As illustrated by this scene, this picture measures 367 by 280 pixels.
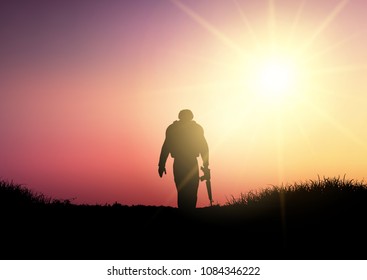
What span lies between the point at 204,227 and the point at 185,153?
107 inches

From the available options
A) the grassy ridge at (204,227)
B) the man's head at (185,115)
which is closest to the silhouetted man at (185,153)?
the man's head at (185,115)

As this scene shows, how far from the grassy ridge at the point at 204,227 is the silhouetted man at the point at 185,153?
0.53 metres

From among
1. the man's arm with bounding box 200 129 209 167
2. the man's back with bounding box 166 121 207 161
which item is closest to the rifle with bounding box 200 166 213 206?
the man's arm with bounding box 200 129 209 167

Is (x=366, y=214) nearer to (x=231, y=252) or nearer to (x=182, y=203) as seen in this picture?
(x=231, y=252)

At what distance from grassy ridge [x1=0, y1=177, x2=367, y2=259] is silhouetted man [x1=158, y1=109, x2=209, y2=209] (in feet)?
1.75

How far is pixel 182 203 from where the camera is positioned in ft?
43.1

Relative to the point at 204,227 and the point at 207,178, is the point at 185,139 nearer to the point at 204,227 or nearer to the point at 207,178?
the point at 207,178

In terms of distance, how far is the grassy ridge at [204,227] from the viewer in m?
9.12

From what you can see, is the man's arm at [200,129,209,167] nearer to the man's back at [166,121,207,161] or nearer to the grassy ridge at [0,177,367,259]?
the man's back at [166,121,207,161]

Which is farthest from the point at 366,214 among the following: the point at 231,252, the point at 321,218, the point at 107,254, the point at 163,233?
the point at 107,254

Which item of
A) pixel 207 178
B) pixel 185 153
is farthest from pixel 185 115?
pixel 207 178

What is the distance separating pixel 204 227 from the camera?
1116 cm
